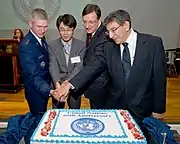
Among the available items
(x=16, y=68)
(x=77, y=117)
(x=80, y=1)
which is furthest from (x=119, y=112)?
(x=80, y=1)

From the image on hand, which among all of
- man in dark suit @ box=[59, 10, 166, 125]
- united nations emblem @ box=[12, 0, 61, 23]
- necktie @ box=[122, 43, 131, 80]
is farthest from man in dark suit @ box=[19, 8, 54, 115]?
united nations emblem @ box=[12, 0, 61, 23]

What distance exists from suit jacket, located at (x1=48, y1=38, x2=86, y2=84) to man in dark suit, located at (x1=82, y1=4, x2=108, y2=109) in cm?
7

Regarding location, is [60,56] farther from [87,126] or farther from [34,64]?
[87,126]

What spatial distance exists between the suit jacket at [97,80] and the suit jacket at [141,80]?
0.63 ft

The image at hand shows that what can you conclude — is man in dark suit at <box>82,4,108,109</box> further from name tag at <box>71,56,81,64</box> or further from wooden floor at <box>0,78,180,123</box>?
wooden floor at <box>0,78,180,123</box>

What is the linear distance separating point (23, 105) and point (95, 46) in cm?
190

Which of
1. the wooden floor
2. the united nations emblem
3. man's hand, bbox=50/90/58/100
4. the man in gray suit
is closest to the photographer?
man's hand, bbox=50/90/58/100

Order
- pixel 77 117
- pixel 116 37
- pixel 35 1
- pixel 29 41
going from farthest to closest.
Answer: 1. pixel 35 1
2. pixel 29 41
3. pixel 116 37
4. pixel 77 117

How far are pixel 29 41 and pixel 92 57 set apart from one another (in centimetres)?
47

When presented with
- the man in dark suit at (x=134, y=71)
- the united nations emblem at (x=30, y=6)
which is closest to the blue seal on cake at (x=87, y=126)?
the man in dark suit at (x=134, y=71)

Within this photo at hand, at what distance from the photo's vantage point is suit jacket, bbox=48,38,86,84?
1.99 metres

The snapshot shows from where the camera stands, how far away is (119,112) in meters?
1.33

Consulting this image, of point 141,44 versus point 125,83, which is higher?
point 141,44

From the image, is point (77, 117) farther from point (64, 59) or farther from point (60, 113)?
point (64, 59)
